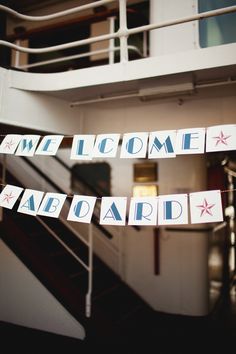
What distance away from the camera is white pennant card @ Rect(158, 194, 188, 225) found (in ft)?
7.35

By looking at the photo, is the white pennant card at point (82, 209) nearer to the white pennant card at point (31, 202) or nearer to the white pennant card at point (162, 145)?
the white pennant card at point (31, 202)

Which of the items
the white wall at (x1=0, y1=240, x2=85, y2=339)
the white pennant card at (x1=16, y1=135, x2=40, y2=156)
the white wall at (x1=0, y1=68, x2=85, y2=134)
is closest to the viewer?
the white pennant card at (x1=16, y1=135, x2=40, y2=156)

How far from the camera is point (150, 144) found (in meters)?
2.46

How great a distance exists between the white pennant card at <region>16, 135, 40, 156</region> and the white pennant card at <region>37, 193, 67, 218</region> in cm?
51

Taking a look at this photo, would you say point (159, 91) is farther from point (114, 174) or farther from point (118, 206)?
point (114, 174)

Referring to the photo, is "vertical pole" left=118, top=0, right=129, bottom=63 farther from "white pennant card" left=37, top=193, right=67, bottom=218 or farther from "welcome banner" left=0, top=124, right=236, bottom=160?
"white pennant card" left=37, top=193, right=67, bottom=218

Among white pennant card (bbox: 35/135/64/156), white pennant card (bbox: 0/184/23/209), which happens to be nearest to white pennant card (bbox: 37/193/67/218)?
white pennant card (bbox: 0/184/23/209)

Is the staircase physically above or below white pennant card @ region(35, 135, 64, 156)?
below

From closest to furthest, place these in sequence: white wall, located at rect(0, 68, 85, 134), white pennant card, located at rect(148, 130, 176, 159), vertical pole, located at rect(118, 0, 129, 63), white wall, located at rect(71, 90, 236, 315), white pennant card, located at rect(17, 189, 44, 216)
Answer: white pennant card, located at rect(148, 130, 176, 159) < white pennant card, located at rect(17, 189, 44, 216) < vertical pole, located at rect(118, 0, 129, 63) < white wall, located at rect(0, 68, 85, 134) < white wall, located at rect(71, 90, 236, 315)

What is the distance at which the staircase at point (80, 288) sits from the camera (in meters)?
3.50

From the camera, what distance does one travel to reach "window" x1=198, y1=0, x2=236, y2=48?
10.6ft

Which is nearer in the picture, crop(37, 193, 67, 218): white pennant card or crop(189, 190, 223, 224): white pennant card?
crop(189, 190, 223, 224): white pennant card

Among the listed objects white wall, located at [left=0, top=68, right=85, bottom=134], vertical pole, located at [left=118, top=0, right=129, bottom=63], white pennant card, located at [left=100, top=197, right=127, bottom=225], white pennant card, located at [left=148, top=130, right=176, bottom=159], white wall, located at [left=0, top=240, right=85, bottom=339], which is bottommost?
white wall, located at [left=0, top=240, right=85, bottom=339]

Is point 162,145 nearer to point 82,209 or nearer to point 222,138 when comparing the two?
point 222,138
